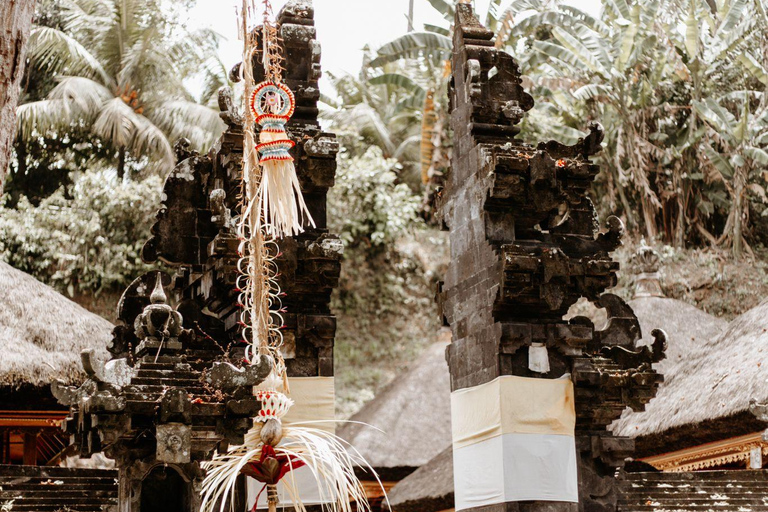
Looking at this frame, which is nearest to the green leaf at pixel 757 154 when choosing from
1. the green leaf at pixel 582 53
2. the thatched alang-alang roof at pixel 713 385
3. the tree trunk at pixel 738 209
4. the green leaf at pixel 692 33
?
the tree trunk at pixel 738 209

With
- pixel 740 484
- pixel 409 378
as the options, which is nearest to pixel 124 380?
pixel 740 484

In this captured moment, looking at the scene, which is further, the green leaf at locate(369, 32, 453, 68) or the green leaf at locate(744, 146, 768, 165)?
the green leaf at locate(369, 32, 453, 68)

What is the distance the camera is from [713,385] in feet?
45.6

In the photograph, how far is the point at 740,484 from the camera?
10.7m

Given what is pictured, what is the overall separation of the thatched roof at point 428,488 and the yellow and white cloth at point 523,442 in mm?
4854

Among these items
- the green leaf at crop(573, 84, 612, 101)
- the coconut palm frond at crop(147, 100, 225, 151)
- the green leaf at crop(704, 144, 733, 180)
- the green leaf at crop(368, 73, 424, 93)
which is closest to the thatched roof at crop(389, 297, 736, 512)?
the green leaf at crop(704, 144, 733, 180)

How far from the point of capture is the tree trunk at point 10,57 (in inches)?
146

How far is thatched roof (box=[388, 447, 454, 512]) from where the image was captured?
1474 cm

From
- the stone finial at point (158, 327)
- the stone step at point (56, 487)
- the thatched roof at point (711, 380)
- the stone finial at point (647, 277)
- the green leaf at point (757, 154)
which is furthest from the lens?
the green leaf at point (757, 154)

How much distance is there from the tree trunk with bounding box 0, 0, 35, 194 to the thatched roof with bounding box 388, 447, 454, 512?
1163cm

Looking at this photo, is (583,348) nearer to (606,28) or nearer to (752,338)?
(752,338)

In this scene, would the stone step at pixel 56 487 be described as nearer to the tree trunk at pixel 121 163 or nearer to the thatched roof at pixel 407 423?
the thatched roof at pixel 407 423

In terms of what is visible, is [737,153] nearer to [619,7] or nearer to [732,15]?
[732,15]

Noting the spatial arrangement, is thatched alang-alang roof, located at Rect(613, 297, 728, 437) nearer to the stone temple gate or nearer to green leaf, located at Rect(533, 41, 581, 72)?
the stone temple gate
